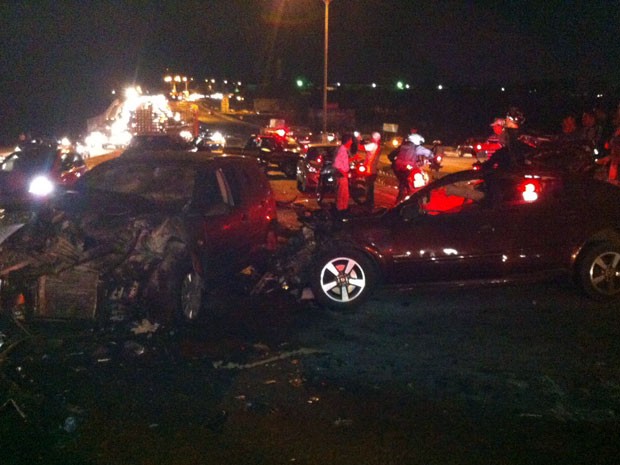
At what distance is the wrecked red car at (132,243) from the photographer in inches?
279

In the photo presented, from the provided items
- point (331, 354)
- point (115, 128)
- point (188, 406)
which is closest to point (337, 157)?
point (331, 354)

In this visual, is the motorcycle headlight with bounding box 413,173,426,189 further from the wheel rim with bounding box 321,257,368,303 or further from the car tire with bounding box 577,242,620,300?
the wheel rim with bounding box 321,257,368,303

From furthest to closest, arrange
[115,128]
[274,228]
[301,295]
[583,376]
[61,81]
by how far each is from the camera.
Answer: [61,81]
[115,128]
[274,228]
[301,295]
[583,376]

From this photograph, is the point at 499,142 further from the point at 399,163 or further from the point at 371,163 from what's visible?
the point at 371,163

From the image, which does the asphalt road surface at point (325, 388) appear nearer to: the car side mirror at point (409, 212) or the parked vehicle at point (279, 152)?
the car side mirror at point (409, 212)

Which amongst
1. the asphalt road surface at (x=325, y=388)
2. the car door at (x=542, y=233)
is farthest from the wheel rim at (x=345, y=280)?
the car door at (x=542, y=233)

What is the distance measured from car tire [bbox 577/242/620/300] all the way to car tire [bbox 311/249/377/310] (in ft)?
7.59

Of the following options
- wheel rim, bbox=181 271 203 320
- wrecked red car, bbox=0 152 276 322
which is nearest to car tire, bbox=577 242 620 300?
wrecked red car, bbox=0 152 276 322

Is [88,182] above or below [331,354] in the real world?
above

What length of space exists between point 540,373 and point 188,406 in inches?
113

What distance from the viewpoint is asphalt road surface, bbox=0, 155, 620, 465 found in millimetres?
5039

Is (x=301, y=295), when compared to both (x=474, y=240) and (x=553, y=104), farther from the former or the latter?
(x=553, y=104)

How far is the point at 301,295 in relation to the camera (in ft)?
30.3

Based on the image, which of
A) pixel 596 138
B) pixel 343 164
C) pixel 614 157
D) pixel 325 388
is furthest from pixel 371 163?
pixel 325 388
